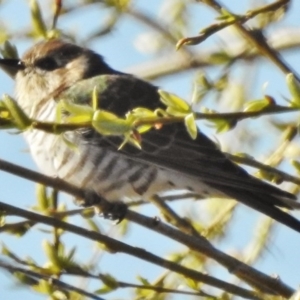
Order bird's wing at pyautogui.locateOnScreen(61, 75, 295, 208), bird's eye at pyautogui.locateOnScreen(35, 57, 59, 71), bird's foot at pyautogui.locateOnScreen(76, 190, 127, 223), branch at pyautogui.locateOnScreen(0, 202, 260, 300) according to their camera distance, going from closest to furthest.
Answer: branch at pyautogui.locateOnScreen(0, 202, 260, 300) → bird's foot at pyautogui.locateOnScreen(76, 190, 127, 223) → bird's wing at pyautogui.locateOnScreen(61, 75, 295, 208) → bird's eye at pyautogui.locateOnScreen(35, 57, 59, 71)

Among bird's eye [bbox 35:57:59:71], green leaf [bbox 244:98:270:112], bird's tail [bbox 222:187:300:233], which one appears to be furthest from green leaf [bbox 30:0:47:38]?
bird's eye [bbox 35:57:59:71]

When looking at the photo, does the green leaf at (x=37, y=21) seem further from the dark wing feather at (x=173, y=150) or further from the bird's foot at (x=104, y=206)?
the dark wing feather at (x=173, y=150)

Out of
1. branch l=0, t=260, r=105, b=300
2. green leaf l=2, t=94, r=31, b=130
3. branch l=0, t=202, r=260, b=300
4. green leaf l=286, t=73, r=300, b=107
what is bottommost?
branch l=0, t=260, r=105, b=300

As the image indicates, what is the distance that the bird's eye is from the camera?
5.54 m

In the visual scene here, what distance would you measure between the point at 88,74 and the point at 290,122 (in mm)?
2303

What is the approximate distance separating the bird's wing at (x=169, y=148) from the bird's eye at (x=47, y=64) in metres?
0.55

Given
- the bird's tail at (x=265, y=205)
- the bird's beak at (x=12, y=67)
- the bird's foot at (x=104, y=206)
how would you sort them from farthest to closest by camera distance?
the bird's beak at (x=12, y=67) < the bird's foot at (x=104, y=206) < the bird's tail at (x=265, y=205)

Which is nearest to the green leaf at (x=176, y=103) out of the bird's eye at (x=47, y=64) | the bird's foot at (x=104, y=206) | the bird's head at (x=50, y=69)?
the bird's foot at (x=104, y=206)

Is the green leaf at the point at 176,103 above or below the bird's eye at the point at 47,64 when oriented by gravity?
below

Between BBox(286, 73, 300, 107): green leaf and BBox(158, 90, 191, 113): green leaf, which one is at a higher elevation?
BBox(286, 73, 300, 107): green leaf

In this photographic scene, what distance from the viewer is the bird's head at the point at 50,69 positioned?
5340 mm

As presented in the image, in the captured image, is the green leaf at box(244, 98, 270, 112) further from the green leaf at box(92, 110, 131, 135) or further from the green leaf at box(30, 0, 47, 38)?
the green leaf at box(30, 0, 47, 38)

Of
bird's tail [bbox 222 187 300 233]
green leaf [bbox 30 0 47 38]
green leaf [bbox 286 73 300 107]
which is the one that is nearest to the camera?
green leaf [bbox 286 73 300 107]

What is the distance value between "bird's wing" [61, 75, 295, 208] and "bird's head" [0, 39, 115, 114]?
350 millimetres
